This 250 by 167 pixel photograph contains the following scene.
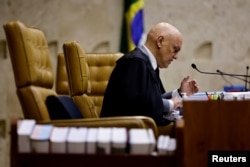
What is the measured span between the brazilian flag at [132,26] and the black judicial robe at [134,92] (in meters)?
2.20

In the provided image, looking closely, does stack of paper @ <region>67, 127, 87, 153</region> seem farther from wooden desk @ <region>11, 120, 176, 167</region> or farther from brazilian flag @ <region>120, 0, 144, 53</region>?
brazilian flag @ <region>120, 0, 144, 53</region>

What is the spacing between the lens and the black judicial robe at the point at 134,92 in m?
2.69

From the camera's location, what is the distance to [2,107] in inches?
205

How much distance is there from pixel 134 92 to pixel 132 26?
8.23 feet

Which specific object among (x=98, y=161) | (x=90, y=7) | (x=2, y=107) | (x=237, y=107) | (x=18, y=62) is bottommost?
(x=2, y=107)

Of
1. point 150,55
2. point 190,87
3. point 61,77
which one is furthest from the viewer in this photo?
point 61,77

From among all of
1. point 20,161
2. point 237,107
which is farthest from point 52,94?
point 237,107

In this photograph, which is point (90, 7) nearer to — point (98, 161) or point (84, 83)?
point (84, 83)

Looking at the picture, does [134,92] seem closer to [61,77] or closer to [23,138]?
[23,138]

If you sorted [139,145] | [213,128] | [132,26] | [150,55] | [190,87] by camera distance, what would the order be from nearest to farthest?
[139,145] < [213,128] < [150,55] < [190,87] < [132,26]

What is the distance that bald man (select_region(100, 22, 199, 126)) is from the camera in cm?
270

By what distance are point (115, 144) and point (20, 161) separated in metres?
0.37

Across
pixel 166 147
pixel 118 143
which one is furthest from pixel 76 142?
pixel 166 147

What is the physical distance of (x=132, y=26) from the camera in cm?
512
